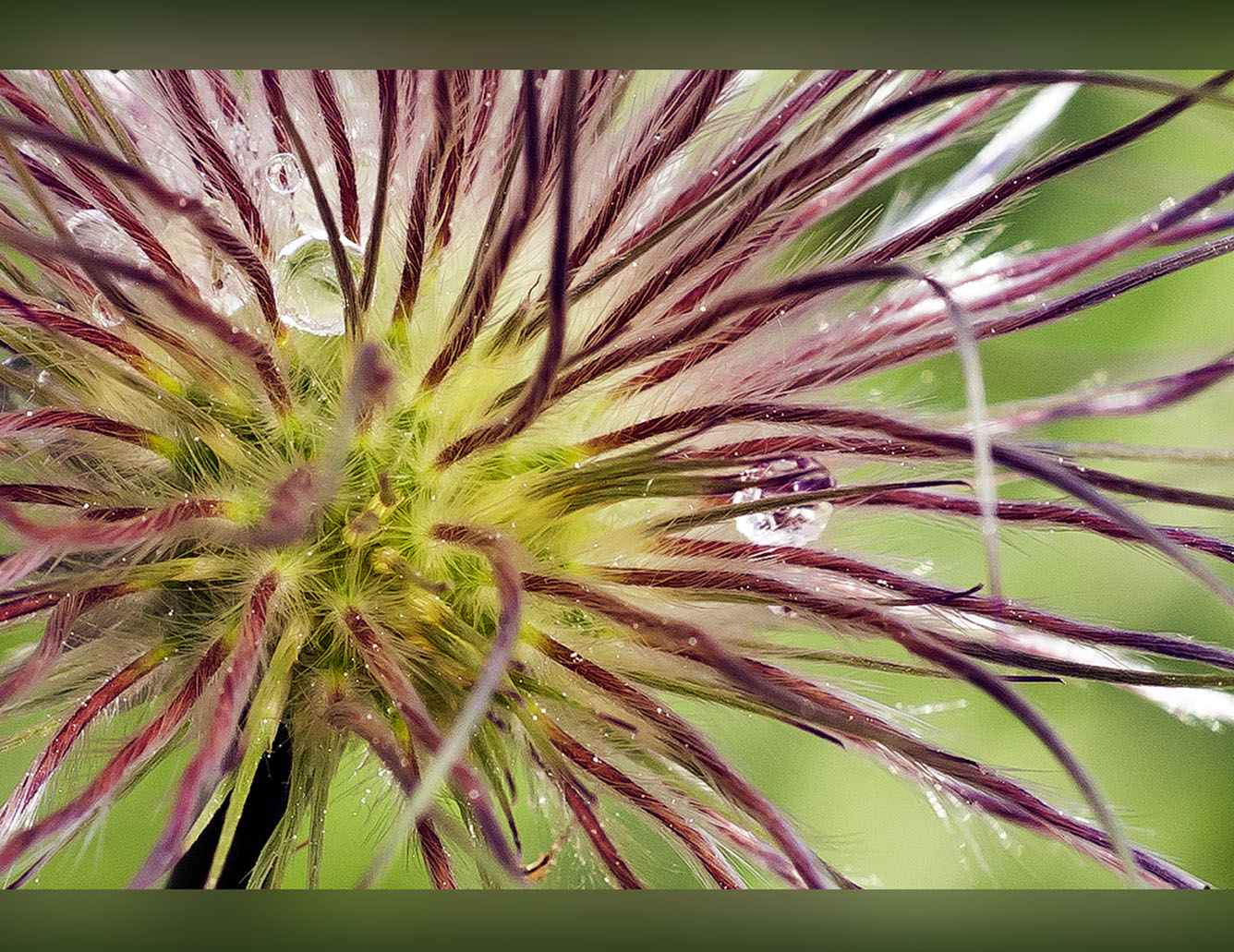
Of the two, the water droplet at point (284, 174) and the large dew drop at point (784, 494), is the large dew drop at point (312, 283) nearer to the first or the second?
the water droplet at point (284, 174)

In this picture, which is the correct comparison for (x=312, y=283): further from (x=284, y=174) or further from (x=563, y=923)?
(x=563, y=923)

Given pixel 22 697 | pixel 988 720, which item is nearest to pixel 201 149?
pixel 22 697

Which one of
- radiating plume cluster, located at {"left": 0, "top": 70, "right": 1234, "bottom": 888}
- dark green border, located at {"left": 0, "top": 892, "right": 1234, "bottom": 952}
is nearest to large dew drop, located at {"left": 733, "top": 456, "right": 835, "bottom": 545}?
radiating plume cluster, located at {"left": 0, "top": 70, "right": 1234, "bottom": 888}

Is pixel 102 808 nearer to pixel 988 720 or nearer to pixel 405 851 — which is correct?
pixel 405 851

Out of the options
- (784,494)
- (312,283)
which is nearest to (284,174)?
(312,283)

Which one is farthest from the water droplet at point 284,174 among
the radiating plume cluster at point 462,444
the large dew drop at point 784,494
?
the large dew drop at point 784,494

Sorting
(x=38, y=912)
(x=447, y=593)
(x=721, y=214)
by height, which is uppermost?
(x=721, y=214)
